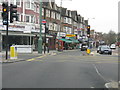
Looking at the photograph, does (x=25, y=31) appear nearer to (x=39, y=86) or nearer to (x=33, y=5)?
(x=33, y=5)

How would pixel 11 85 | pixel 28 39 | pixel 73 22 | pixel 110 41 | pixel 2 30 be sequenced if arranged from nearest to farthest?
pixel 11 85 < pixel 2 30 < pixel 28 39 < pixel 73 22 < pixel 110 41

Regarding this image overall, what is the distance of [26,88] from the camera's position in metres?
6.88

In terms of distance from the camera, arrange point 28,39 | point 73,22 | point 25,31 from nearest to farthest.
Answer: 1. point 25,31
2. point 28,39
3. point 73,22

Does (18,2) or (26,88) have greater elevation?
(18,2)

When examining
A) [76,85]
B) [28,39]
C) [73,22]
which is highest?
[73,22]

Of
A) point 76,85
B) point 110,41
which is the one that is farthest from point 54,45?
point 110,41

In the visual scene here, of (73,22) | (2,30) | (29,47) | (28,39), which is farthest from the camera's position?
(73,22)

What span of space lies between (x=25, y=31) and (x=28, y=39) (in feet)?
10.6

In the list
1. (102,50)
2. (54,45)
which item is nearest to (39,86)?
(102,50)

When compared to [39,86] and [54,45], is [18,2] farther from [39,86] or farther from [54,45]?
[39,86]

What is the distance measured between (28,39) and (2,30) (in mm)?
6335

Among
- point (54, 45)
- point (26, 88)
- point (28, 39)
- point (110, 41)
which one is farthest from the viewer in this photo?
point (110, 41)

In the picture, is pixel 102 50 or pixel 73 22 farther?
pixel 73 22

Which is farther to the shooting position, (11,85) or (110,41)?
(110,41)
